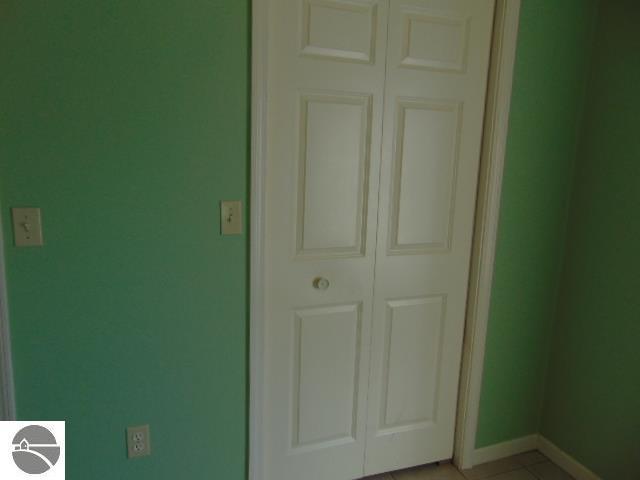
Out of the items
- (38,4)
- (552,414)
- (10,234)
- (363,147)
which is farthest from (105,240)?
(552,414)

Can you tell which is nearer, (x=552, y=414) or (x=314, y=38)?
(x=314, y=38)

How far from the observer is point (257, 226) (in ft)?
4.73

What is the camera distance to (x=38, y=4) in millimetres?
1146

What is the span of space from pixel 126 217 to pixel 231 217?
12.7 inches

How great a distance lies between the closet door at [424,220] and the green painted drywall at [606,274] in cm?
52

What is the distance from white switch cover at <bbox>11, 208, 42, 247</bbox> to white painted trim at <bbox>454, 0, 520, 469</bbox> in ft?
5.23

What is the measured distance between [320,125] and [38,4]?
2.87ft

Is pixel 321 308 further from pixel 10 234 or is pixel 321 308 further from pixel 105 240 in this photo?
pixel 10 234

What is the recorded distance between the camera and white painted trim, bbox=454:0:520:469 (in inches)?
65.7

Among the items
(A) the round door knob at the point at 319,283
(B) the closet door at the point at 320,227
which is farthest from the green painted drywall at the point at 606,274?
(A) the round door knob at the point at 319,283

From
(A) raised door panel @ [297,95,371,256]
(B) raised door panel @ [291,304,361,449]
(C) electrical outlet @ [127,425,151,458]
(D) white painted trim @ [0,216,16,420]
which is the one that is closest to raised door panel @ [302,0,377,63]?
(A) raised door panel @ [297,95,371,256]

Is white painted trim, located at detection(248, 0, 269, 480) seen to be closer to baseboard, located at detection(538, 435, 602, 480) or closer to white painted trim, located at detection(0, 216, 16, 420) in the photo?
white painted trim, located at detection(0, 216, 16, 420)

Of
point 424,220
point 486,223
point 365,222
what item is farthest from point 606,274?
point 365,222

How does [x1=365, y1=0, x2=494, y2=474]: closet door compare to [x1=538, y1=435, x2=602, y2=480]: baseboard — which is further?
[x1=538, y1=435, x2=602, y2=480]: baseboard
